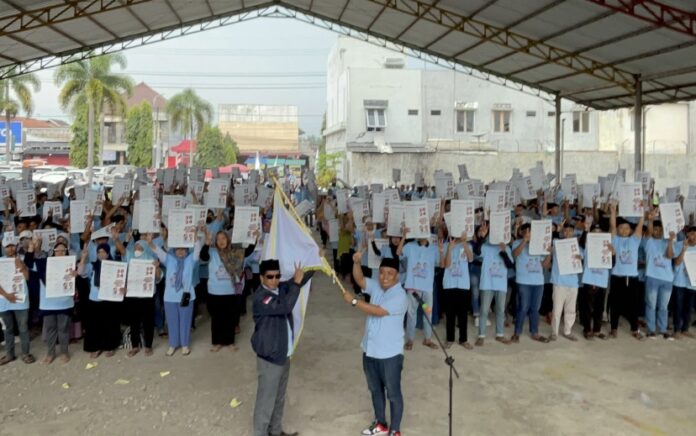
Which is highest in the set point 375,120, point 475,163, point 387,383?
point 375,120

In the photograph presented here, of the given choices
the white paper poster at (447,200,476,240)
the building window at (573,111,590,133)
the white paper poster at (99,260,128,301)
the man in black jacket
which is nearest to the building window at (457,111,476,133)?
the building window at (573,111,590,133)

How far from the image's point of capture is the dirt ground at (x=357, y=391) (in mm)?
4773

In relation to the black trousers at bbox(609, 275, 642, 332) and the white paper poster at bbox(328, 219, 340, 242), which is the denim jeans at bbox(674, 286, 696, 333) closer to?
the black trousers at bbox(609, 275, 642, 332)

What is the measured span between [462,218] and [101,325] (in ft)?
13.4

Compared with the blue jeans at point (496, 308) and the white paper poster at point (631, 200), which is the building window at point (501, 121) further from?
the blue jeans at point (496, 308)

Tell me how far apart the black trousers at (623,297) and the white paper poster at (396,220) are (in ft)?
8.81

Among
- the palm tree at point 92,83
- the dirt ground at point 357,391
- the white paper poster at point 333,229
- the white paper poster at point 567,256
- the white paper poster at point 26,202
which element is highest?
the palm tree at point 92,83

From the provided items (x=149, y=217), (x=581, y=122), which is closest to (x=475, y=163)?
(x=581, y=122)

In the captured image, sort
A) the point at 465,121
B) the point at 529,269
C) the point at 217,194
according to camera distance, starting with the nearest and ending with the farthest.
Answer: the point at 529,269
the point at 217,194
the point at 465,121

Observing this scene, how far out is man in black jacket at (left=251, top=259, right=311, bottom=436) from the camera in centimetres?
411

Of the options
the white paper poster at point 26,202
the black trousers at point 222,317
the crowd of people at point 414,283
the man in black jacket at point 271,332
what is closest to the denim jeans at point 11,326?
the crowd of people at point 414,283

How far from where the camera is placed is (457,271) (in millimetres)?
6582

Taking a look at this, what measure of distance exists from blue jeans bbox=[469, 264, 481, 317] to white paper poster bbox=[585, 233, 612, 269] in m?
1.26

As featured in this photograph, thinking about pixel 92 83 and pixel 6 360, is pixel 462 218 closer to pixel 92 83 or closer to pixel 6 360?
pixel 6 360
